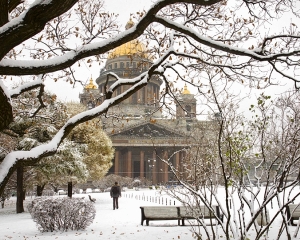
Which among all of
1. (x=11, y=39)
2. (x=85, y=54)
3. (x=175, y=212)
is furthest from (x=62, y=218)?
(x=11, y=39)

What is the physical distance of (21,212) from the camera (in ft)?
71.8

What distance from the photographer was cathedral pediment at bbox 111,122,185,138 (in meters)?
60.9

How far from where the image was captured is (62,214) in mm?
12141

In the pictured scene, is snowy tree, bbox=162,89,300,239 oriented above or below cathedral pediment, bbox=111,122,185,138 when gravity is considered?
below

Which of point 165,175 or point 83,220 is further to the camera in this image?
point 165,175

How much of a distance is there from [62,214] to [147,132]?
4994cm

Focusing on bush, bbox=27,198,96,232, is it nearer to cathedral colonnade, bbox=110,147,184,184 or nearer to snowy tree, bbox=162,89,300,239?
snowy tree, bbox=162,89,300,239

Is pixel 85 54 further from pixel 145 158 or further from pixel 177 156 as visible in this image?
pixel 145 158

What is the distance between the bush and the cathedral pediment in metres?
48.0

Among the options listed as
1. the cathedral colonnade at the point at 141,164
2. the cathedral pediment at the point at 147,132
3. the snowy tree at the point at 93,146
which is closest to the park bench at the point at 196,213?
the snowy tree at the point at 93,146

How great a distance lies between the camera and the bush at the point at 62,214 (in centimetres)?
1198

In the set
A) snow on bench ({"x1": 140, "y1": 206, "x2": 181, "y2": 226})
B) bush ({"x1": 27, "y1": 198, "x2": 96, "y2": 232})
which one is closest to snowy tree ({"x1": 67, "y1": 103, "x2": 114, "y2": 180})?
snow on bench ({"x1": 140, "y1": 206, "x2": 181, "y2": 226})

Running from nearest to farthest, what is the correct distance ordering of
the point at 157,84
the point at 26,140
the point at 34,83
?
the point at 34,83 → the point at 26,140 → the point at 157,84

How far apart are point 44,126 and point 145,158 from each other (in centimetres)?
4885
